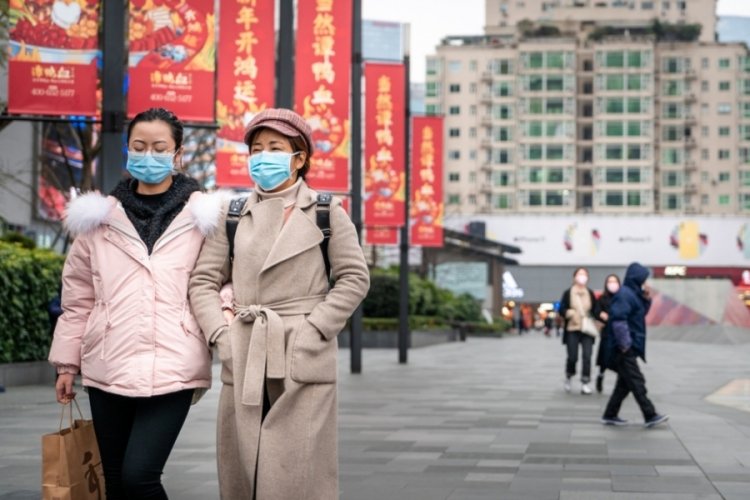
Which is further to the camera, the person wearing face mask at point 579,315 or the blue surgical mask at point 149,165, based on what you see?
the person wearing face mask at point 579,315

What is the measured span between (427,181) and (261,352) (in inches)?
1015

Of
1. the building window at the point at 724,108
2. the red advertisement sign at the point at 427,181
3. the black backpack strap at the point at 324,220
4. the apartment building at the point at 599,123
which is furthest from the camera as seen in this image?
the building window at the point at 724,108

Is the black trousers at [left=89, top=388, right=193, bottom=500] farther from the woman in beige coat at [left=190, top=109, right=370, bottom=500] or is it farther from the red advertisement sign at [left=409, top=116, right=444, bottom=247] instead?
the red advertisement sign at [left=409, top=116, right=444, bottom=247]

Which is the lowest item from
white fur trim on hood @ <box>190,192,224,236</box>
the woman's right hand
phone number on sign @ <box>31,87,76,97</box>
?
the woman's right hand

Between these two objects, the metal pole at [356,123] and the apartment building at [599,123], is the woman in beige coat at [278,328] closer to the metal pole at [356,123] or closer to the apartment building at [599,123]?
the metal pole at [356,123]

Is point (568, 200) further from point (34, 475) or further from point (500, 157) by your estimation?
point (34, 475)

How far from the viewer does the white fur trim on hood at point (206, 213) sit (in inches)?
197

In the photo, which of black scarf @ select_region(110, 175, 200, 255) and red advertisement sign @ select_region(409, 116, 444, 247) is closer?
black scarf @ select_region(110, 175, 200, 255)

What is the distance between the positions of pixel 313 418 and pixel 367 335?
33.2 meters

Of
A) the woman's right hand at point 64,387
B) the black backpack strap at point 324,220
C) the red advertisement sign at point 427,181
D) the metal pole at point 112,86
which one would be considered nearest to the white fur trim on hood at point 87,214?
the woman's right hand at point 64,387

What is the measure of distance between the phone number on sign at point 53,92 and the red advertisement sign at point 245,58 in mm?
3215

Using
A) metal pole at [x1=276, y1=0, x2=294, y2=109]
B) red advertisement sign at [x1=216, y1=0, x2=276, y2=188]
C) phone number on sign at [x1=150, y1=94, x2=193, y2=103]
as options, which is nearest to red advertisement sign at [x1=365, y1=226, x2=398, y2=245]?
metal pole at [x1=276, y1=0, x2=294, y2=109]

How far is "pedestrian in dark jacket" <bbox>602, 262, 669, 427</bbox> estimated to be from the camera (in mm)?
13180

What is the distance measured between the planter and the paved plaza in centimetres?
34
